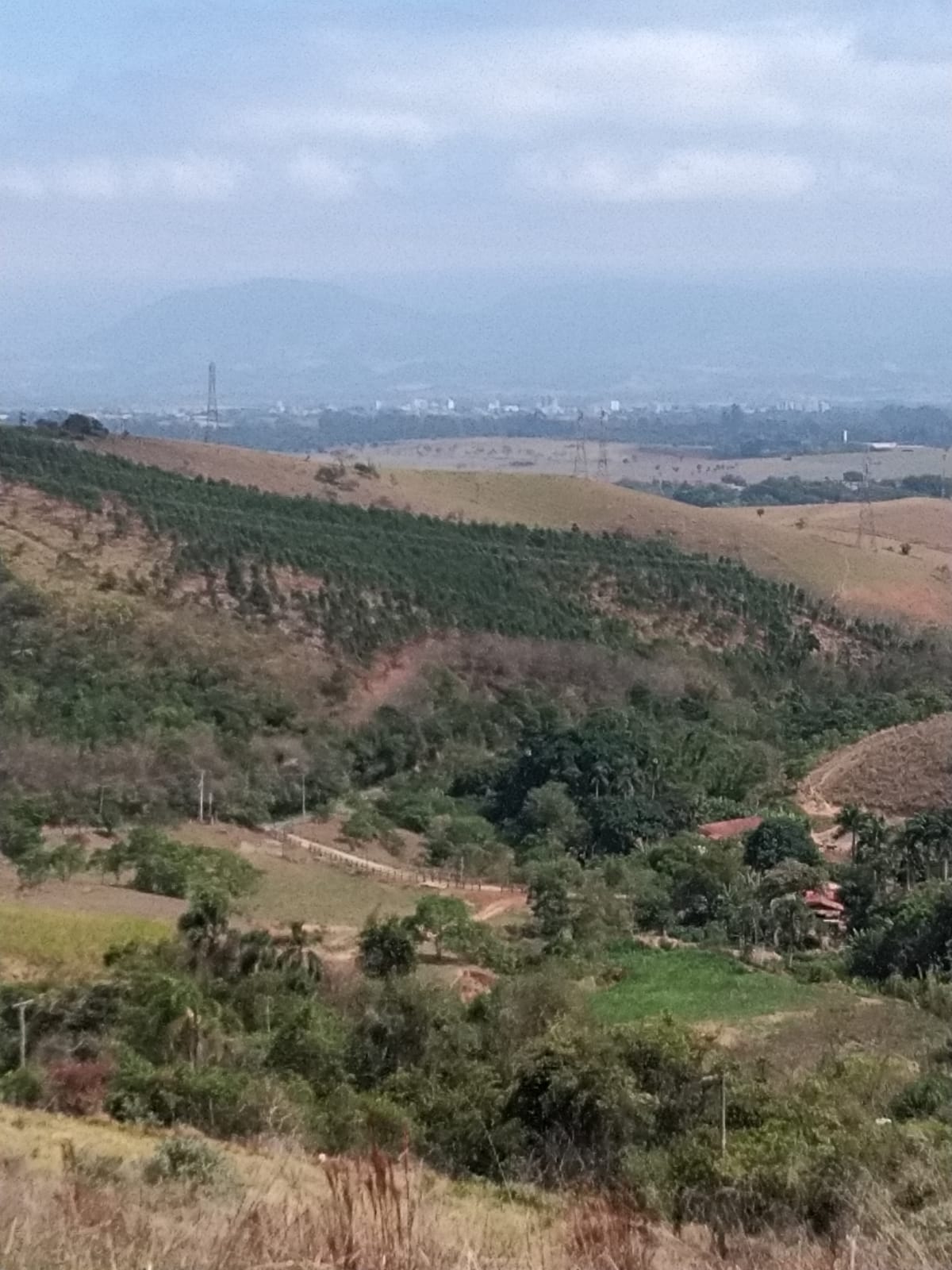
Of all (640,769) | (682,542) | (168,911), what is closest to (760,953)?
(168,911)

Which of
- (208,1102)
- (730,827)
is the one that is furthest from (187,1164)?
(730,827)

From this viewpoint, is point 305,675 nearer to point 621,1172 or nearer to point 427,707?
point 427,707

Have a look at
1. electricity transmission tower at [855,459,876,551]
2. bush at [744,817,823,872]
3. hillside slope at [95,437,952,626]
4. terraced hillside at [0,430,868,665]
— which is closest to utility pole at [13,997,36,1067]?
bush at [744,817,823,872]

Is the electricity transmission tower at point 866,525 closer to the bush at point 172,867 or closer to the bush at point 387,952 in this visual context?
the bush at point 172,867

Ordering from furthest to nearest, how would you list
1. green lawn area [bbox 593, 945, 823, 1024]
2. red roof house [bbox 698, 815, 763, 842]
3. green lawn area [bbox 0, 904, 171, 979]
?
red roof house [bbox 698, 815, 763, 842] → green lawn area [bbox 593, 945, 823, 1024] → green lawn area [bbox 0, 904, 171, 979]

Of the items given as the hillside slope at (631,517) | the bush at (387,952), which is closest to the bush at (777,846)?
the bush at (387,952)

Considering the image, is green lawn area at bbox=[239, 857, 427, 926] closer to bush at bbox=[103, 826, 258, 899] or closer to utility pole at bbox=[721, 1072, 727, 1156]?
bush at bbox=[103, 826, 258, 899]
